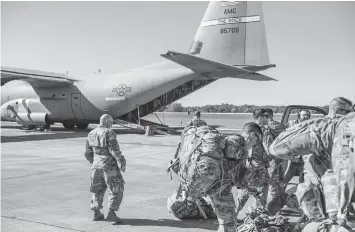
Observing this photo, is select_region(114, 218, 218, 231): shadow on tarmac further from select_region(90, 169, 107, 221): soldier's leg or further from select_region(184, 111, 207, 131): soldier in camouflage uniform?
select_region(184, 111, 207, 131): soldier in camouflage uniform

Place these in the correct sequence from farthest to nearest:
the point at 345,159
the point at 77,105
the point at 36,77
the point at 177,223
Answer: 1. the point at 77,105
2. the point at 36,77
3. the point at 177,223
4. the point at 345,159

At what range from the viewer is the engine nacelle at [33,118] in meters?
23.3

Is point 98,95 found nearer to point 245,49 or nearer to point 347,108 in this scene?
point 245,49

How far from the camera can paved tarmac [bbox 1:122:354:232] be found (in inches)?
224

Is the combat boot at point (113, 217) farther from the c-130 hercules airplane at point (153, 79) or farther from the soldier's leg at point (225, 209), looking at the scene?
the c-130 hercules airplane at point (153, 79)

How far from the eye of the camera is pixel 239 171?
397 cm

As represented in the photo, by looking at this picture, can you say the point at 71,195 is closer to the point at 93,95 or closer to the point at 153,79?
the point at 153,79

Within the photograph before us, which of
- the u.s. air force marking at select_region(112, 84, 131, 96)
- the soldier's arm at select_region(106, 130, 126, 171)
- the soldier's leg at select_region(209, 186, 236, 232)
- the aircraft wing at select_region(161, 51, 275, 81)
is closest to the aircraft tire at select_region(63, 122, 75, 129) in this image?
the u.s. air force marking at select_region(112, 84, 131, 96)

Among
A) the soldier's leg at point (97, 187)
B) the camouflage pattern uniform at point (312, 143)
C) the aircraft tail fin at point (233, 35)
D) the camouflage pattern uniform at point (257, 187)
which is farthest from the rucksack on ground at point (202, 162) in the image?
the aircraft tail fin at point (233, 35)

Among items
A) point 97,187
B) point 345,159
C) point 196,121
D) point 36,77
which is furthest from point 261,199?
point 36,77

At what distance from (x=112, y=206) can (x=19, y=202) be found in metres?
2.25

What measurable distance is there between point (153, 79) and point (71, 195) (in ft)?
46.0

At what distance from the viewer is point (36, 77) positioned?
75.1ft

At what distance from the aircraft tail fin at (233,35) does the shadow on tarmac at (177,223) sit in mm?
14646
